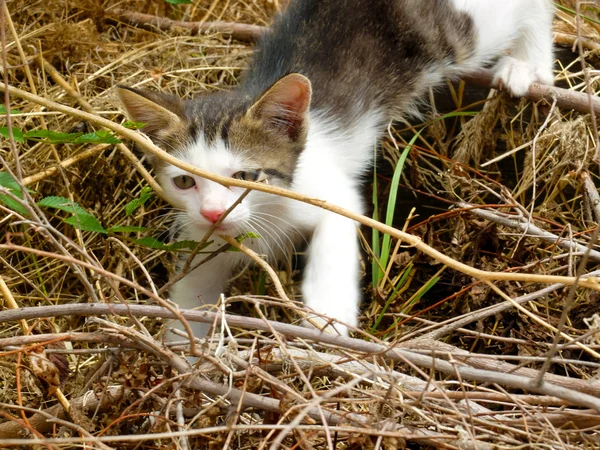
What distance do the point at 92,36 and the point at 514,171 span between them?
2315mm

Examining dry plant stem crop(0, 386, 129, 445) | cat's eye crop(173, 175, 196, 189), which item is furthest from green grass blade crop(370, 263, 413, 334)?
dry plant stem crop(0, 386, 129, 445)

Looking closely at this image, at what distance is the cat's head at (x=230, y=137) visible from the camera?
2598 millimetres

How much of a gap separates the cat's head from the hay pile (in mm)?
237

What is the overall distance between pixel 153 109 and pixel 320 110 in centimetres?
85

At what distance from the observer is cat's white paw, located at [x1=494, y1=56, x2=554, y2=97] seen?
11.0 ft

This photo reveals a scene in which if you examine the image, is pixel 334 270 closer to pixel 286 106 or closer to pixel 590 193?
pixel 286 106

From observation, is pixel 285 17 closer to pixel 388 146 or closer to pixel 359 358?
pixel 388 146

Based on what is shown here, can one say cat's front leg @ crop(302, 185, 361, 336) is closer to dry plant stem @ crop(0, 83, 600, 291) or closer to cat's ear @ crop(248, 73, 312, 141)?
cat's ear @ crop(248, 73, 312, 141)

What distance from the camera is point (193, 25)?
402 centimetres

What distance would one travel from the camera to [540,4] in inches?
142

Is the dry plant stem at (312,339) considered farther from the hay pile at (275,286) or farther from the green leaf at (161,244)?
the green leaf at (161,244)

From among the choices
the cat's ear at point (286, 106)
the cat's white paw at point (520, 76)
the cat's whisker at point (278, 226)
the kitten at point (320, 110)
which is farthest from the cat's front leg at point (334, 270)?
the cat's white paw at point (520, 76)

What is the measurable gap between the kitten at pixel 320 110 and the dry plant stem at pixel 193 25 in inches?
19.8

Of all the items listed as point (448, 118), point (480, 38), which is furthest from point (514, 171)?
point (480, 38)
